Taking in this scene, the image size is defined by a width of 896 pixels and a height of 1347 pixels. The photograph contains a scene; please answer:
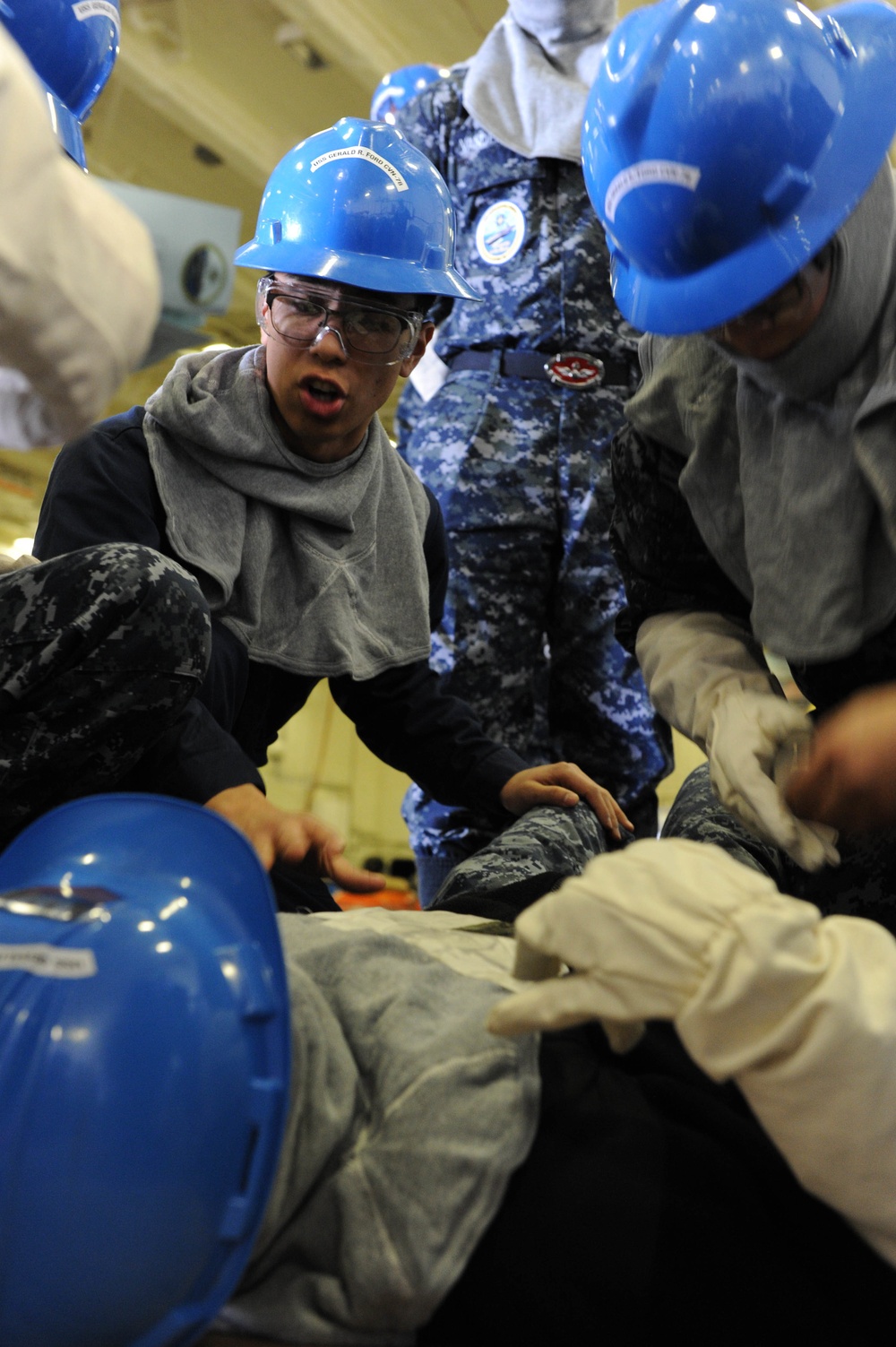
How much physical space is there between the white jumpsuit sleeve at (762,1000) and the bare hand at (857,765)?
27cm

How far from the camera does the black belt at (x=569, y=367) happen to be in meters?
2.69

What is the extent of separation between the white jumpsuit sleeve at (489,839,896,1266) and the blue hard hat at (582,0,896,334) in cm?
73

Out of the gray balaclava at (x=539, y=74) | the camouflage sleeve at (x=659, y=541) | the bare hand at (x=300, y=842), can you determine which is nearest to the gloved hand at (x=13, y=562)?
the bare hand at (x=300, y=842)

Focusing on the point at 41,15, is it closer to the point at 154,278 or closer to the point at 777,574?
the point at 154,278

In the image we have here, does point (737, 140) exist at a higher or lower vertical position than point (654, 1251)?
higher

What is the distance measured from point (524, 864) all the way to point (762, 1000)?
879 mm

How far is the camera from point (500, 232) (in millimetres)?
2773

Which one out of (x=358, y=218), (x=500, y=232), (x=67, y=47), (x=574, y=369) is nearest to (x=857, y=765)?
(x=358, y=218)

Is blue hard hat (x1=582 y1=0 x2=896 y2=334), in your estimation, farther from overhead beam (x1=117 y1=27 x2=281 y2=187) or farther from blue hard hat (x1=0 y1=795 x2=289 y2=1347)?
overhead beam (x1=117 y1=27 x2=281 y2=187)

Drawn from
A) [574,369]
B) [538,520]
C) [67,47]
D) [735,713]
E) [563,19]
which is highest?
[67,47]

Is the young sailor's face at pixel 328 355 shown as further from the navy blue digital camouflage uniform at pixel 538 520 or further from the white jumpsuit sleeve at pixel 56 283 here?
the white jumpsuit sleeve at pixel 56 283

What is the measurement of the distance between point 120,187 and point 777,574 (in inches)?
32.5

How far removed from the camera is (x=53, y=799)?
1510 millimetres

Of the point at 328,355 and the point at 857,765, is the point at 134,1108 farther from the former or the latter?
the point at 328,355
